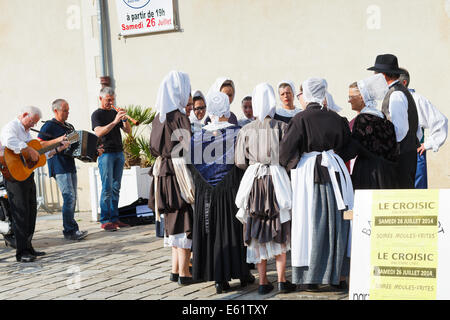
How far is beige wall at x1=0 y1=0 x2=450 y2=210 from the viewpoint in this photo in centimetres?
991

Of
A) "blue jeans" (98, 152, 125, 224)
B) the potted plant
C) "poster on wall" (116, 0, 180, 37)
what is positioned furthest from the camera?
"poster on wall" (116, 0, 180, 37)

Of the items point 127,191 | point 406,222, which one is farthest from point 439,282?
point 127,191

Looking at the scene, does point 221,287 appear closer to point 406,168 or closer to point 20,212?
point 406,168

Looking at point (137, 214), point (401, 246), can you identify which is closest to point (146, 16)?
point (137, 214)

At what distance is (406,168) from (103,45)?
25.8 ft

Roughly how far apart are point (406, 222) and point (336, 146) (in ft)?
6.19

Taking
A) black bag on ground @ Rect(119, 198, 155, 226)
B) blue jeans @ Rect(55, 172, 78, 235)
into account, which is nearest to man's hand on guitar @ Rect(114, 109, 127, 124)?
blue jeans @ Rect(55, 172, 78, 235)

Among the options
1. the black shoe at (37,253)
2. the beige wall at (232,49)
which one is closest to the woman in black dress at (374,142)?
the black shoe at (37,253)

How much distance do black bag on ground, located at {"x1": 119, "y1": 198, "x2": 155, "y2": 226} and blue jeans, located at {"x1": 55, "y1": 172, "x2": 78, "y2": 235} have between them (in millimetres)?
1241

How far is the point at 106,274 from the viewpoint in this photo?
22.1 ft

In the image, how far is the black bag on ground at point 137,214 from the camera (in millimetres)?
10141

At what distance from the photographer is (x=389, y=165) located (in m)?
5.67

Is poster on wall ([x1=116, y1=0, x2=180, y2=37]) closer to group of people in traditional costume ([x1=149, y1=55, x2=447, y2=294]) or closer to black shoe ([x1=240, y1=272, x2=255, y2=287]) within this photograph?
group of people in traditional costume ([x1=149, y1=55, x2=447, y2=294])
